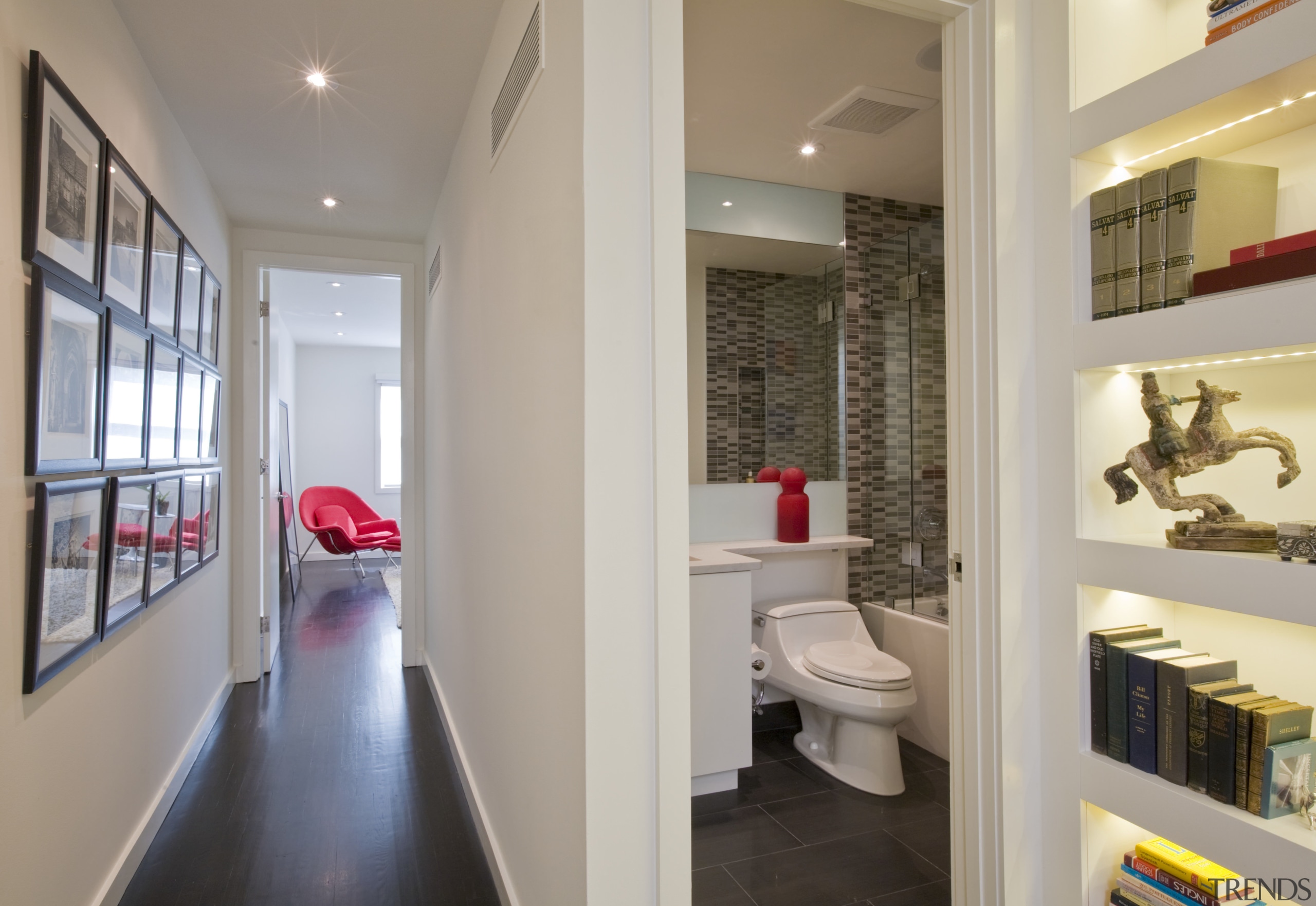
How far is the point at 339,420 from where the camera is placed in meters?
8.91

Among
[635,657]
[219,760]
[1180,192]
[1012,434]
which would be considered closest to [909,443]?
[1012,434]

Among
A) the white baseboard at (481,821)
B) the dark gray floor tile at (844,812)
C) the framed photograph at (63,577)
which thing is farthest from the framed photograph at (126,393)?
the dark gray floor tile at (844,812)

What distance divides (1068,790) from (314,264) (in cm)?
423

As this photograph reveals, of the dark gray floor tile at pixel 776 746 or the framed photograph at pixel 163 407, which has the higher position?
the framed photograph at pixel 163 407

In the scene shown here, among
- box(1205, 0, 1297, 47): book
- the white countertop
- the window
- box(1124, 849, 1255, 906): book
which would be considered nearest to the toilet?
the white countertop

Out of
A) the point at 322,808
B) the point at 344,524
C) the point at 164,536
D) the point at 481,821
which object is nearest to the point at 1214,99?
the point at 481,821

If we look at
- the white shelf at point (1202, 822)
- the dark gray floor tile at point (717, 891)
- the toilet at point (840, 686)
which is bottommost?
the dark gray floor tile at point (717, 891)

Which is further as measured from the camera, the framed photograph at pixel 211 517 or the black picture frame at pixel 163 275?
the framed photograph at pixel 211 517

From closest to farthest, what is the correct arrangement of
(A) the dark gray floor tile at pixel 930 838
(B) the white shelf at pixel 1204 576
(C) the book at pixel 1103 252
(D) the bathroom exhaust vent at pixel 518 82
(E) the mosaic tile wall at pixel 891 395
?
(B) the white shelf at pixel 1204 576 → (C) the book at pixel 1103 252 → (D) the bathroom exhaust vent at pixel 518 82 → (A) the dark gray floor tile at pixel 930 838 → (E) the mosaic tile wall at pixel 891 395

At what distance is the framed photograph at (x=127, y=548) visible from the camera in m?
1.87

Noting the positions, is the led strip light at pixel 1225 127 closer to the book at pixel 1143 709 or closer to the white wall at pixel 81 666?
the book at pixel 1143 709

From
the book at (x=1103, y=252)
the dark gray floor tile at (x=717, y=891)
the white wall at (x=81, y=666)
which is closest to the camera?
the white wall at (x=81, y=666)

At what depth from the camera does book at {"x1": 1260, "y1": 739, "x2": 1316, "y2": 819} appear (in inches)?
47.2

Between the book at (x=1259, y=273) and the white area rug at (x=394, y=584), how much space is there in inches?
206
